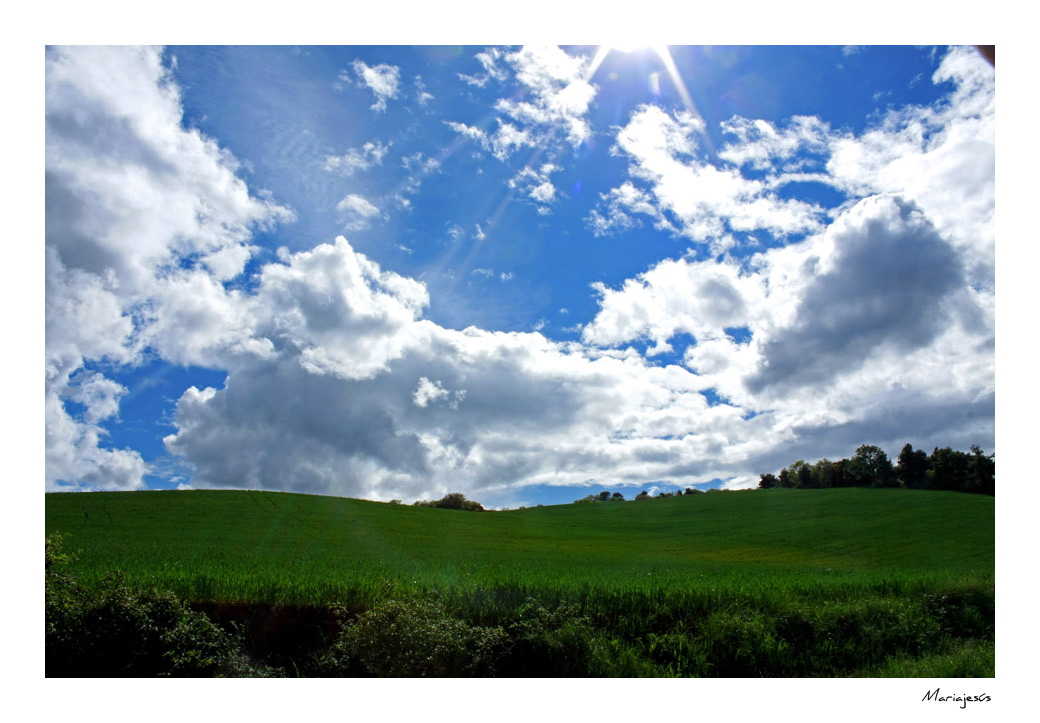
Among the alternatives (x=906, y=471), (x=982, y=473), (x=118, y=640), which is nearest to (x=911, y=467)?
(x=906, y=471)

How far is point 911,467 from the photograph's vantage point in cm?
7038

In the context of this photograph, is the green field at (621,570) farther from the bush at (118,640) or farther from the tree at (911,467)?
the tree at (911,467)

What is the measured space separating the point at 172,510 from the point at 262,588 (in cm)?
2774

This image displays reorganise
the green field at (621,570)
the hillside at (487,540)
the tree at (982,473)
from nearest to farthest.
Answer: the green field at (621,570)
the hillside at (487,540)
the tree at (982,473)

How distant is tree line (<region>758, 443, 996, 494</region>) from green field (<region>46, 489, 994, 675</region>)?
41.3ft

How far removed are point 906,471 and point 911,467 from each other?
2.41ft

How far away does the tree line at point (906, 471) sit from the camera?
6181 cm

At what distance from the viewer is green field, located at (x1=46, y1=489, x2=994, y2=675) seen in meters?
12.1

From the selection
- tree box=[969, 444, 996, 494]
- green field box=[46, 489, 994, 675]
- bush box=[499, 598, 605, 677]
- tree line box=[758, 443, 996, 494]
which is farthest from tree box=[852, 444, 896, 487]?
bush box=[499, 598, 605, 677]

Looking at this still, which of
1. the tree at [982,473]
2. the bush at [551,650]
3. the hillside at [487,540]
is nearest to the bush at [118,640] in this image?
the hillside at [487,540]

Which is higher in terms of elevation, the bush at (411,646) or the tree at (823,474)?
the bush at (411,646)

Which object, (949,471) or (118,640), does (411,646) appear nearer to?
(118,640)

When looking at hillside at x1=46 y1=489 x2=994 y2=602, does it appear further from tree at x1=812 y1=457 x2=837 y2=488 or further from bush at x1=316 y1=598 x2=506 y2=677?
tree at x1=812 y1=457 x2=837 y2=488
